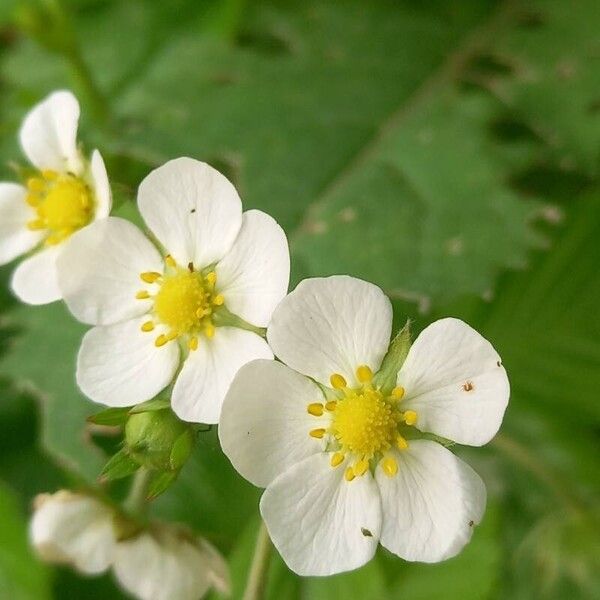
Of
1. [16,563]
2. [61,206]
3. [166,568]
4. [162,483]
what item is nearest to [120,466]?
[162,483]

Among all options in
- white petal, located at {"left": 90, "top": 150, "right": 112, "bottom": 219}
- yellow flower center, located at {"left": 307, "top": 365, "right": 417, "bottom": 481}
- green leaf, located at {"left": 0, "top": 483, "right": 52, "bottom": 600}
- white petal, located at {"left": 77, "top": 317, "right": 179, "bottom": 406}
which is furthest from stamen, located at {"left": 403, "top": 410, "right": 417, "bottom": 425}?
green leaf, located at {"left": 0, "top": 483, "right": 52, "bottom": 600}

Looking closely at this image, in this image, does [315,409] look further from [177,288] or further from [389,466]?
[177,288]

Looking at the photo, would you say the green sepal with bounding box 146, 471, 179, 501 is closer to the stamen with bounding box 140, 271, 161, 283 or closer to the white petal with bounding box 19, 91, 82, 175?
the stamen with bounding box 140, 271, 161, 283

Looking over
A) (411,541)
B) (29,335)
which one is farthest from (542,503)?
(29,335)

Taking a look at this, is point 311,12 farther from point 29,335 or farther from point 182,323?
point 182,323

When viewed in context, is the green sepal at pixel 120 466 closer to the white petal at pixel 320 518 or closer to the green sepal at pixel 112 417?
the green sepal at pixel 112 417

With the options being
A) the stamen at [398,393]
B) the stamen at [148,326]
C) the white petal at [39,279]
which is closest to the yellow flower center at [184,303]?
the stamen at [148,326]
